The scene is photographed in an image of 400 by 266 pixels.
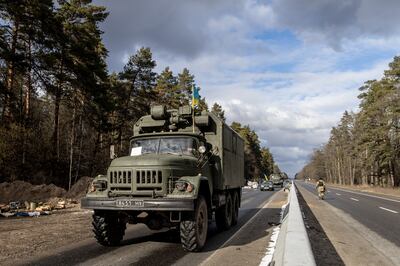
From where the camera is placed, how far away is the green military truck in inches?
351

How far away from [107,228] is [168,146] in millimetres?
2412

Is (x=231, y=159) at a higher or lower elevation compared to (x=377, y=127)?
lower

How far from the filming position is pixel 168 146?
10523 mm

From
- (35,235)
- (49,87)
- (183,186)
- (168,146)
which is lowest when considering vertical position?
(35,235)

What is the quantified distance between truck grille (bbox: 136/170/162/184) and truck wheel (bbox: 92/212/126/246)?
1365mm

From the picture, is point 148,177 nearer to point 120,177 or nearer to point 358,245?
point 120,177

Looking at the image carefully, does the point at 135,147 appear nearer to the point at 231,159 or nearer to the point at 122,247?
the point at 122,247

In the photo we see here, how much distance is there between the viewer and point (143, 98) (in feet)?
A: 160

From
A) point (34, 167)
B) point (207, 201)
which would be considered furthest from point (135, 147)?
point (34, 167)

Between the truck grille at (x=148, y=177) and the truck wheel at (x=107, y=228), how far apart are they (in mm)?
1365

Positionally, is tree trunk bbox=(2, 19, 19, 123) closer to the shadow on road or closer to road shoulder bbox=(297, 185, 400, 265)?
the shadow on road

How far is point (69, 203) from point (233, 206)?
11.1 meters

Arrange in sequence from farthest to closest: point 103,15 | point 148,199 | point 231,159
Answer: point 103,15
point 231,159
point 148,199

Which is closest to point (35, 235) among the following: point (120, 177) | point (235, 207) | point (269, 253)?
point (120, 177)
